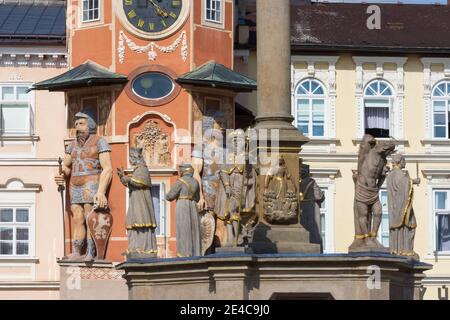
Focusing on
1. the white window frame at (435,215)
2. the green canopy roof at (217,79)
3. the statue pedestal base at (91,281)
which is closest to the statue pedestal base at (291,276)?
the statue pedestal base at (91,281)

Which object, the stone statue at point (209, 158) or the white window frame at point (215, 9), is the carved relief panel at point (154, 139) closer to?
the stone statue at point (209, 158)

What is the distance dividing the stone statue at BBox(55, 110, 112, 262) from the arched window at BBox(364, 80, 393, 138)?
10631 mm

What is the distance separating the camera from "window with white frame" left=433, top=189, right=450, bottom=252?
62.7 metres

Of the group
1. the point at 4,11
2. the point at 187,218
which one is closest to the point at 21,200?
A: the point at 4,11

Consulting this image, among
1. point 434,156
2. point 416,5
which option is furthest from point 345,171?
point 416,5

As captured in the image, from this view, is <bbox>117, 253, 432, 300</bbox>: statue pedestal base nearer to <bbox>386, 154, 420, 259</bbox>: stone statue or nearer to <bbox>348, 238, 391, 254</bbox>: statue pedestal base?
<bbox>348, 238, 391, 254</bbox>: statue pedestal base

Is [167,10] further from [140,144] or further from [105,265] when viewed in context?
[105,265]

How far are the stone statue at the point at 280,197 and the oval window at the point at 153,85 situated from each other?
16265 millimetres

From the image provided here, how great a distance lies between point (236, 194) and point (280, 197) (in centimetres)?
167

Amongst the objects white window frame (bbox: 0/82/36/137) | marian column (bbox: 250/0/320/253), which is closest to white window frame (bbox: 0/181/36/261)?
white window frame (bbox: 0/82/36/137)

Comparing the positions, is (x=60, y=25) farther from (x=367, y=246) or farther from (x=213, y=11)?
(x=367, y=246)

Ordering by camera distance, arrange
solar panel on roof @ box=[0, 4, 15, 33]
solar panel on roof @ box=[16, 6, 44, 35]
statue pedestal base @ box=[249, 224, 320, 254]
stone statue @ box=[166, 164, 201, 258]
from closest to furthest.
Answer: statue pedestal base @ box=[249, 224, 320, 254] < stone statue @ box=[166, 164, 201, 258] < solar panel on roof @ box=[16, 6, 44, 35] < solar panel on roof @ box=[0, 4, 15, 33]

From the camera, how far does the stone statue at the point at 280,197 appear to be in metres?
40.9

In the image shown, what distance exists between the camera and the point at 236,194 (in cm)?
3962
